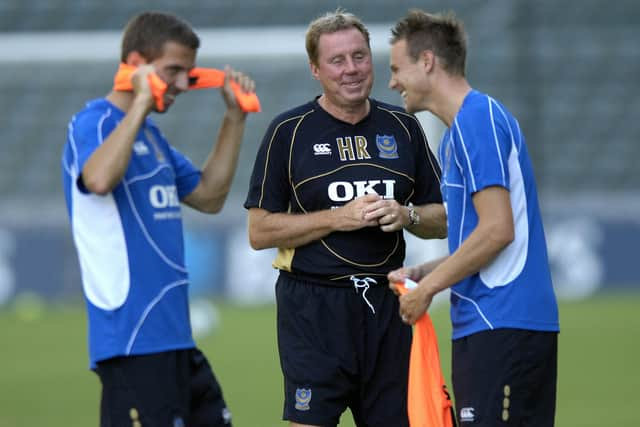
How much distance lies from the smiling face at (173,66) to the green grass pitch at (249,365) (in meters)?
3.49

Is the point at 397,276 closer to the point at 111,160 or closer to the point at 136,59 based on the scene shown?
the point at 111,160

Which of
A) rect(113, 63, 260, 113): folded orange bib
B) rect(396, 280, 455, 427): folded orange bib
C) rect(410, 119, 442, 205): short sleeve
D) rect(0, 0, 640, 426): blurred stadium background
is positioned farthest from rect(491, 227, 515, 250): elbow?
rect(0, 0, 640, 426): blurred stadium background

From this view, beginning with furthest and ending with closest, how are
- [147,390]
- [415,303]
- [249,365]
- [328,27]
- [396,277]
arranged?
[249,365]
[328,27]
[396,277]
[147,390]
[415,303]

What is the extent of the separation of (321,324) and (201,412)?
0.62 metres

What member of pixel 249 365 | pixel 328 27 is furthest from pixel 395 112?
pixel 249 365

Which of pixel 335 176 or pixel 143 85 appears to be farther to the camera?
pixel 335 176

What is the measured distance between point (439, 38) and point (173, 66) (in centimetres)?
114

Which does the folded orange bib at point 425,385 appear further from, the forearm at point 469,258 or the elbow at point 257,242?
the elbow at point 257,242

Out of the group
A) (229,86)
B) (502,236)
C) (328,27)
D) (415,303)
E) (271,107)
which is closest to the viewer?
(502,236)

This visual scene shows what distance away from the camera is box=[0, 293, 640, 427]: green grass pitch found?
834 centimetres

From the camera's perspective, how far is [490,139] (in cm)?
436

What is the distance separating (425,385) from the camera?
4730mm

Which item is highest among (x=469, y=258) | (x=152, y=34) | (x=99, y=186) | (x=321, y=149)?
(x=152, y=34)

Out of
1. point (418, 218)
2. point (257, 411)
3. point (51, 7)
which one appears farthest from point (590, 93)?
point (418, 218)
